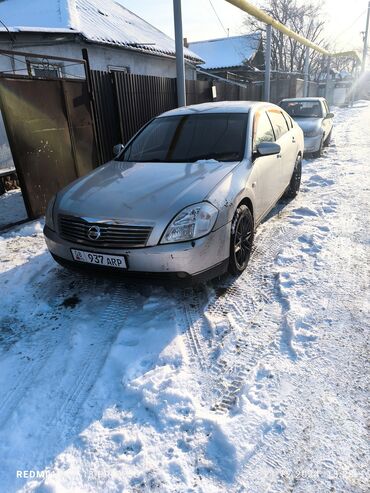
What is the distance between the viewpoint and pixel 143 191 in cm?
326

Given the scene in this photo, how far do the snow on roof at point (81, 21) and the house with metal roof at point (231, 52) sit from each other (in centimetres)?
1659

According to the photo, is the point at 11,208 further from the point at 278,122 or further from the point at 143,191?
the point at 278,122

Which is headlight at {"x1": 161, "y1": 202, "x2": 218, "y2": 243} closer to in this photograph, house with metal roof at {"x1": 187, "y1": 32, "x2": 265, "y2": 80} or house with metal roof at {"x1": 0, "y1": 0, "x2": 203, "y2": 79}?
house with metal roof at {"x1": 0, "y1": 0, "x2": 203, "y2": 79}

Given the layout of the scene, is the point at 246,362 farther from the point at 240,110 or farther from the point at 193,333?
the point at 240,110

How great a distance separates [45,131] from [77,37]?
20.0 ft

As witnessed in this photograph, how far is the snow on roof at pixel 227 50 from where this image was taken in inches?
1219

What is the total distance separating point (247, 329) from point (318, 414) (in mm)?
877

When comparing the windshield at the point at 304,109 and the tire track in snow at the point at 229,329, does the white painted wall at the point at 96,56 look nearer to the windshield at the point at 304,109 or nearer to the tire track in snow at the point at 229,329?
the windshield at the point at 304,109

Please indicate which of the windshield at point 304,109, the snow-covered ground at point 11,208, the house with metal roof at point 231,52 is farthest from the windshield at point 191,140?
the house with metal roof at point 231,52

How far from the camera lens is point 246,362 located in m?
2.58

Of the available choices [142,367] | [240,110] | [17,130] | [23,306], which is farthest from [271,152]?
[17,130]

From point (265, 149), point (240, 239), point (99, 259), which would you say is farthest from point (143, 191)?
point (265, 149)

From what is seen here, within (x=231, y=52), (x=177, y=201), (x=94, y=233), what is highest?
(x=231, y=52)

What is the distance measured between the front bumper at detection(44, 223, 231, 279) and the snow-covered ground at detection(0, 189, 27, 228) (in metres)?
3.13
